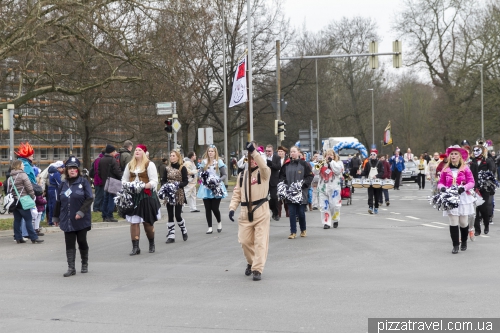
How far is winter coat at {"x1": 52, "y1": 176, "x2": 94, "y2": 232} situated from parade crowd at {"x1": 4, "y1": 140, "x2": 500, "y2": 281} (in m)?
0.01

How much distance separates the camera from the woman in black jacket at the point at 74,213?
9969mm

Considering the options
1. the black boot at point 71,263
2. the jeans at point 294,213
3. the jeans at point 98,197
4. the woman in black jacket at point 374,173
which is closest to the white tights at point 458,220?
the jeans at point 294,213

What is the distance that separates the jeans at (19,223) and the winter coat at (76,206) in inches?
157

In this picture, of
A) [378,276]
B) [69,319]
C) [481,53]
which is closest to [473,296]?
[378,276]

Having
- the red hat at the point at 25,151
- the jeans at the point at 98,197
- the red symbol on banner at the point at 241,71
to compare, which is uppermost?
the red symbol on banner at the point at 241,71

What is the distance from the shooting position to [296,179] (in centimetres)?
1366

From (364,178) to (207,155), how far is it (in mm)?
7688

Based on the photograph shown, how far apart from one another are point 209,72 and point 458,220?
31673mm

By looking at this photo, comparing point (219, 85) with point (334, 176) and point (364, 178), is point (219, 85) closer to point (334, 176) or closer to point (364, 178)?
point (364, 178)

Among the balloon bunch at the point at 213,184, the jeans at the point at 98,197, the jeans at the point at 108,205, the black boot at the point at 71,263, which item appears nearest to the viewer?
the black boot at the point at 71,263

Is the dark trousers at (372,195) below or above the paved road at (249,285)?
above

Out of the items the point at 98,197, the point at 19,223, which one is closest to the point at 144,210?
the point at 19,223

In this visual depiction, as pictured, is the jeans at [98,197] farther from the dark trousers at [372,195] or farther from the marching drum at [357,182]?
the marching drum at [357,182]

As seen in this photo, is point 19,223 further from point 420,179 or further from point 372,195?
point 420,179
